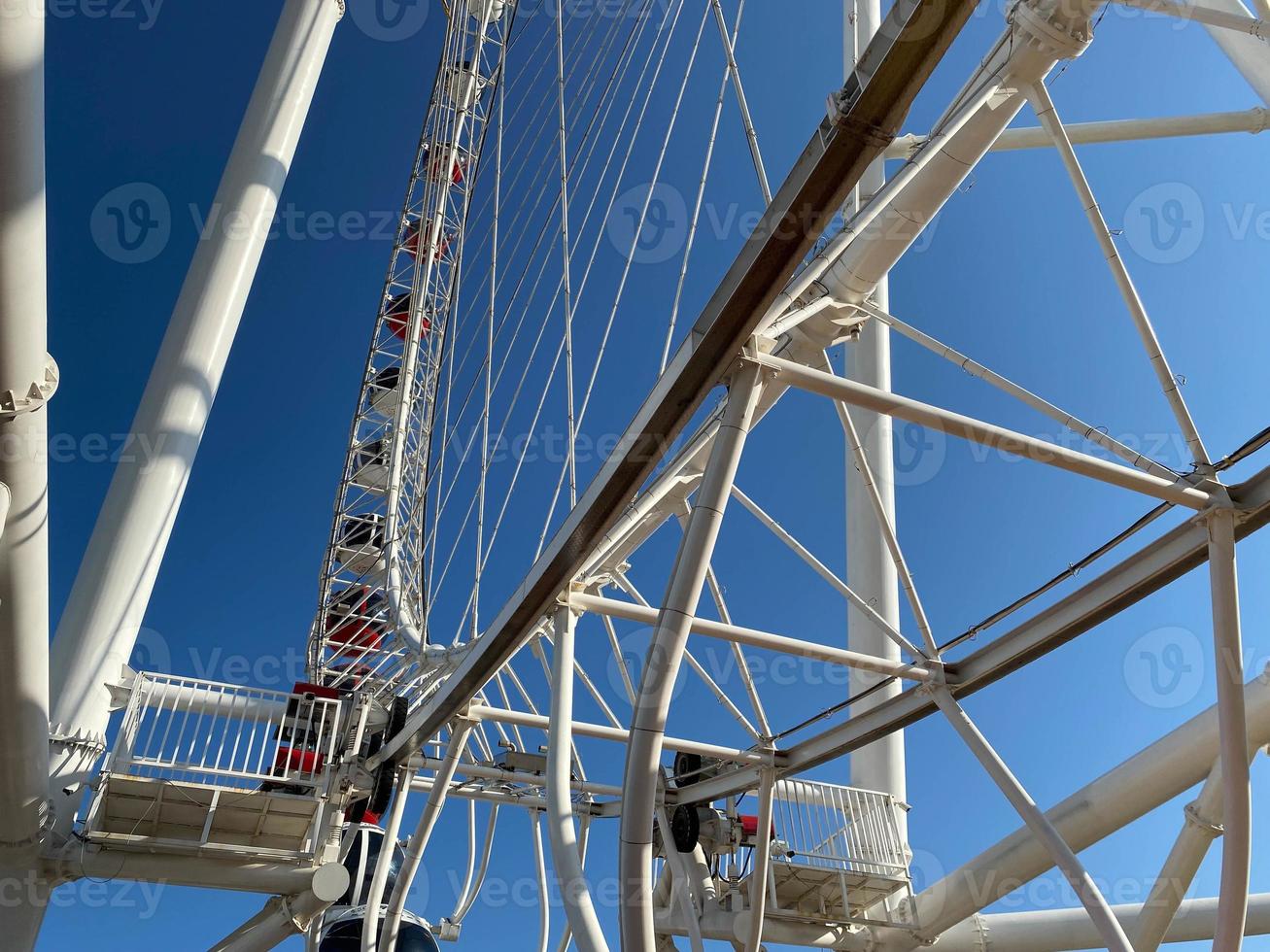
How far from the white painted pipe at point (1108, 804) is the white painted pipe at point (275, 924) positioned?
9247 mm

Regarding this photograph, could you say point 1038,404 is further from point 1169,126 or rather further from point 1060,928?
point 1060,928

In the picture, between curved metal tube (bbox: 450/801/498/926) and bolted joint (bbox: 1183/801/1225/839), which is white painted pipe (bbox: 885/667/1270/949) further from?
curved metal tube (bbox: 450/801/498/926)

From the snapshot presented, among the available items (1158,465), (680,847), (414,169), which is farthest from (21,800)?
(414,169)

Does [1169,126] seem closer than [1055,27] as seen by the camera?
No

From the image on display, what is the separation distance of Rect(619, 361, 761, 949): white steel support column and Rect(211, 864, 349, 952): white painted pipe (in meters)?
9.37

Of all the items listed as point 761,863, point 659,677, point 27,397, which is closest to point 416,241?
point 761,863

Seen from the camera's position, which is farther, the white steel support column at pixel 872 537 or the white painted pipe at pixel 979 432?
the white steel support column at pixel 872 537

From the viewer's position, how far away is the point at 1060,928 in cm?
1463

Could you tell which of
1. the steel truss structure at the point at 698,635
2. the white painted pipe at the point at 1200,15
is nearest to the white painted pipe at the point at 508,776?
the steel truss structure at the point at 698,635

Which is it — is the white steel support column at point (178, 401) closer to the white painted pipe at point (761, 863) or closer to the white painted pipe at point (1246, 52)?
the white painted pipe at point (761, 863)

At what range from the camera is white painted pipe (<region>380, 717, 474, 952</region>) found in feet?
50.5

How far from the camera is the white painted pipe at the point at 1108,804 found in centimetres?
1154

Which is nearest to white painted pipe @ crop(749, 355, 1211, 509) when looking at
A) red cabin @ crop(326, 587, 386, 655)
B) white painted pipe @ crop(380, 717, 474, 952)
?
white painted pipe @ crop(380, 717, 474, 952)

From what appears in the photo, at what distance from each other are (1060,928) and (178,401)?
15.8 m
